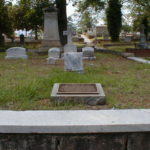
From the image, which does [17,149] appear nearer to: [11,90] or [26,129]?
[26,129]

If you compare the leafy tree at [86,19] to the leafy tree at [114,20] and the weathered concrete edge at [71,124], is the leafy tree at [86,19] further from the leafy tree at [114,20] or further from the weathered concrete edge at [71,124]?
the weathered concrete edge at [71,124]

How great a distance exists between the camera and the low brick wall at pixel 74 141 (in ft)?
8.02

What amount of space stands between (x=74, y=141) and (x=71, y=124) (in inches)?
6.5

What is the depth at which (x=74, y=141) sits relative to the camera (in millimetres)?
2459

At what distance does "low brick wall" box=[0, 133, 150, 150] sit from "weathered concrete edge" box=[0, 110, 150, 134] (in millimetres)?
63

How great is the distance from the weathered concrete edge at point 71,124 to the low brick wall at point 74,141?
0.21 feet

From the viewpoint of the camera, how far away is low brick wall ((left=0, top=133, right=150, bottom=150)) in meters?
2.44

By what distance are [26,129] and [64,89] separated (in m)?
1.83

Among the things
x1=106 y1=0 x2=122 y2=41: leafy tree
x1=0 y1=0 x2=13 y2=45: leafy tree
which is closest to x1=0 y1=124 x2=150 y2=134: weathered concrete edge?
x1=0 y1=0 x2=13 y2=45: leafy tree

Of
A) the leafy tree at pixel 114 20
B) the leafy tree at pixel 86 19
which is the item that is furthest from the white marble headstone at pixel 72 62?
the leafy tree at pixel 114 20

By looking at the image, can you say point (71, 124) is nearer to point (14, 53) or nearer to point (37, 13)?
point (14, 53)

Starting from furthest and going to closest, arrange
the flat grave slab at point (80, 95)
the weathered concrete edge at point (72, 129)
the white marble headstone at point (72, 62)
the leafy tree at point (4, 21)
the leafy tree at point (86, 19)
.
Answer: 1. the leafy tree at point (4, 21)
2. the leafy tree at point (86, 19)
3. the white marble headstone at point (72, 62)
4. the flat grave slab at point (80, 95)
5. the weathered concrete edge at point (72, 129)

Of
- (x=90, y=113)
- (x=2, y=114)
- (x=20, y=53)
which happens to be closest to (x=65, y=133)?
(x=90, y=113)

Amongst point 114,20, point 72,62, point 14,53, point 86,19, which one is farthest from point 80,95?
point 114,20
